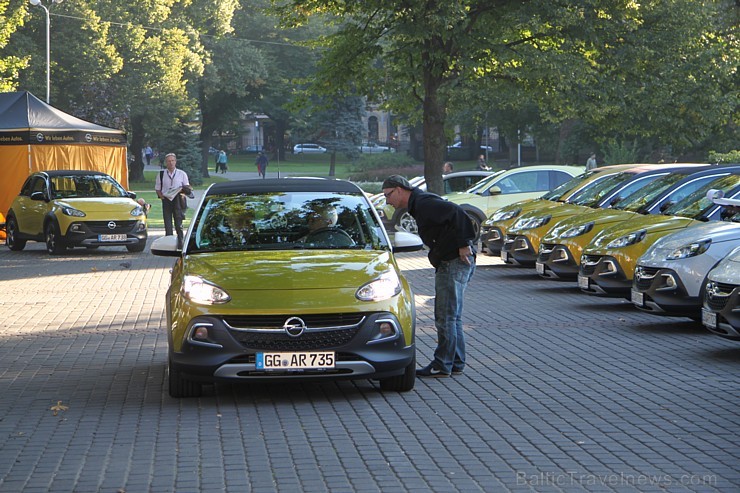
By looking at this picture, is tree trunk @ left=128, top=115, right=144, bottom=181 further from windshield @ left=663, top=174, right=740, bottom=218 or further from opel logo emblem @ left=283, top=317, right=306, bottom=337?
opel logo emblem @ left=283, top=317, right=306, bottom=337

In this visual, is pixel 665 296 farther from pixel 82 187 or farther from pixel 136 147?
pixel 136 147

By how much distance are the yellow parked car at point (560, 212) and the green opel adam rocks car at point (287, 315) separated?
916 centimetres

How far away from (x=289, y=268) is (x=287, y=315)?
57cm

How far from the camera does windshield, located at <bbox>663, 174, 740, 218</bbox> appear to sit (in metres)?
13.7

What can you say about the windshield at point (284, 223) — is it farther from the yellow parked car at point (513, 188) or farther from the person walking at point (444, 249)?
the yellow parked car at point (513, 188)

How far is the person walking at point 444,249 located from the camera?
938cm

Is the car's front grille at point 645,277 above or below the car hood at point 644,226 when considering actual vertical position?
below

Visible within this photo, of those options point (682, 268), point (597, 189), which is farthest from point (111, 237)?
point (682, 268)

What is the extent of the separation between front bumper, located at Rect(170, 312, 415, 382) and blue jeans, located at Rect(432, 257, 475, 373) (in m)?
1.21

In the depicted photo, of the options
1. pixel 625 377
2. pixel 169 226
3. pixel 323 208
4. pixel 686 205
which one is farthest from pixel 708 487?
pixel 169 226

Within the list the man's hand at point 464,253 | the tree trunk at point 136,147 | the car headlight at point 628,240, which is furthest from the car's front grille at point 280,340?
the tree trunk at point 136,147

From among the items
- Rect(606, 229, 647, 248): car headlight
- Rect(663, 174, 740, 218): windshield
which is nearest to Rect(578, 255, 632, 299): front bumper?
Rect(606, 229, 647, 248): car headlight

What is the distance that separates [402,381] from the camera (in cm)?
891

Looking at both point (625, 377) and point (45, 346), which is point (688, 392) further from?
point (45, 346)
